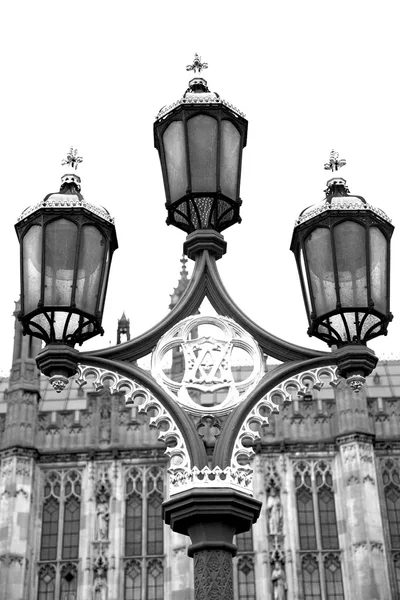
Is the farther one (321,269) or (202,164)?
(202,164)

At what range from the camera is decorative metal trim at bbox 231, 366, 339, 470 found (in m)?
5.04

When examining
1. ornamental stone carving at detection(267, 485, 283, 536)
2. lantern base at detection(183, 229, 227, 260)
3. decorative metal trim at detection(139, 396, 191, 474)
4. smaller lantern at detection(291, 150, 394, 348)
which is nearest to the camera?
decorative metal trim at detection(139, 396, 191, 474)

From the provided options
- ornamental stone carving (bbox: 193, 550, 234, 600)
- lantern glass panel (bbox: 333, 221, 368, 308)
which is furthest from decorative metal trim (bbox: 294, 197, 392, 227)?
ornamental stone carving (bbox: 193, 550, 234, 600)

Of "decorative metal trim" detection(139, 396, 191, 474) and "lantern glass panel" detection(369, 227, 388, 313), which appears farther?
"lantern glass panel" detection(369, 227, 388, 313)

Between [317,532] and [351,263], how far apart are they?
19.5 metres

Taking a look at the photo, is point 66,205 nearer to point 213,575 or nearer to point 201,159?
point 201,159

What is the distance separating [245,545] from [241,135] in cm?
1888

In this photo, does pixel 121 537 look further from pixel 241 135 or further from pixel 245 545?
pixel 241 135

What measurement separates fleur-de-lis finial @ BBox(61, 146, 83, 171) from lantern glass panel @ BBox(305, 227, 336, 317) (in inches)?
69.9

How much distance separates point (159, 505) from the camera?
947 inches

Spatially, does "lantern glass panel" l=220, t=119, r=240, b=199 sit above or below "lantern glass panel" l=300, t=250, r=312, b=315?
above

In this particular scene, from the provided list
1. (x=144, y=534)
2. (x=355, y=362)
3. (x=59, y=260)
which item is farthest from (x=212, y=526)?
(x=144, y=534)

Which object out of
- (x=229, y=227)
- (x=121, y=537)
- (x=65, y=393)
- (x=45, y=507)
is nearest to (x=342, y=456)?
(x=121, y=537)

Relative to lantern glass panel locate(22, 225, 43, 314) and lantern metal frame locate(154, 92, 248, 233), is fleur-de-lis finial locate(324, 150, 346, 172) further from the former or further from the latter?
lantern glass panel locate(22, 225, 43, 314)
